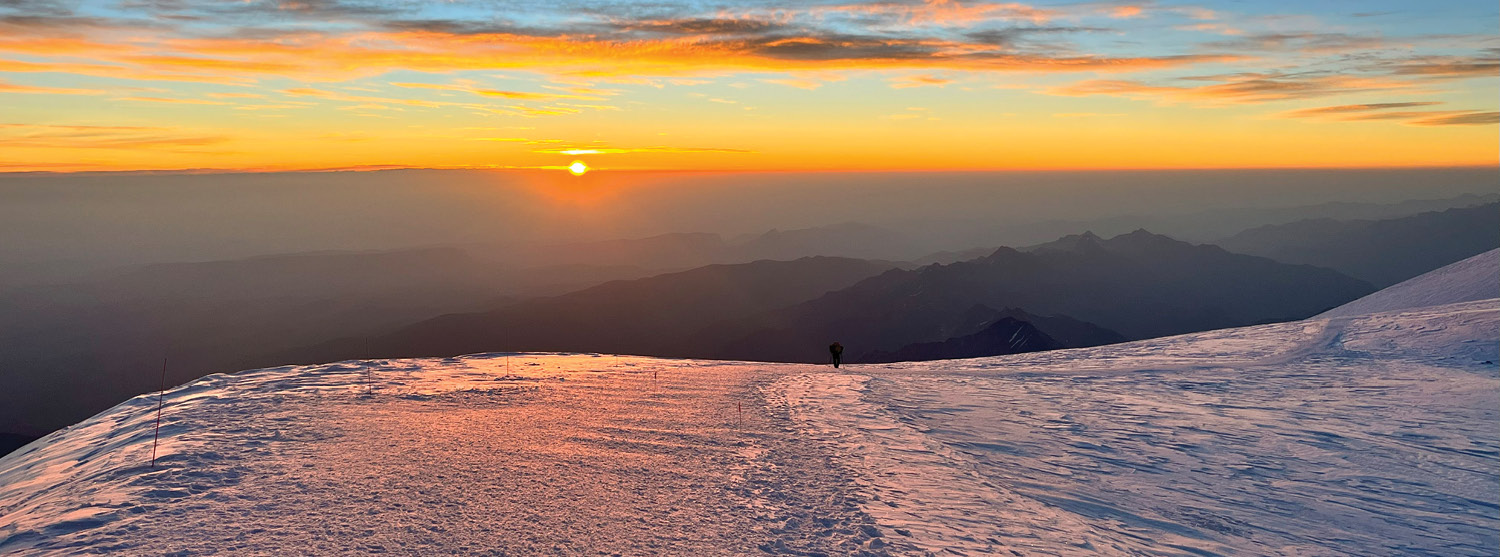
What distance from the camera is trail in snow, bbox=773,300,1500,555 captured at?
27.5ft

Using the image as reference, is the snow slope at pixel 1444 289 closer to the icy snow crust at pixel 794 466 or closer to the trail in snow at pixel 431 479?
the icy snow crust at pixel 794 466

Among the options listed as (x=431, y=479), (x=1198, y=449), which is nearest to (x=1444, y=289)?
(x=1198, y=449)

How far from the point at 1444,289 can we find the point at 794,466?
32649 mm

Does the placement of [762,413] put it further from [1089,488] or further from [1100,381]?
[1100,381]

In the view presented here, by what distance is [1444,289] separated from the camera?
29.6m

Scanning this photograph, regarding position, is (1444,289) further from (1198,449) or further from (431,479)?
(431,479)

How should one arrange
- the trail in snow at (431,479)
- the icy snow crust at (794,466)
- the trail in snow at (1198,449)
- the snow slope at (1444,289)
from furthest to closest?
the snow slope at (1444,289), the trail in snow at (1198,449), the icy snow crust at (794,466), the trail in snow at (431,479)

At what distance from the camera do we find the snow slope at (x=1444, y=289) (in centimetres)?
2769

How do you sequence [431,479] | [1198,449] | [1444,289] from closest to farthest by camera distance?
1. [431,479]
2. [1198,449]
3. [1444,289]

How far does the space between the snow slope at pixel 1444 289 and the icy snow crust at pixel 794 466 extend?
12227 mm

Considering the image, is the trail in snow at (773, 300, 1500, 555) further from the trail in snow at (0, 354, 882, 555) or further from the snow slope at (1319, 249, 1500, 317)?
the snow slope at (1319, 249, 1500, 317)

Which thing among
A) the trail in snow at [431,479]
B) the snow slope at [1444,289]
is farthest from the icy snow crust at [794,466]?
the snow slope at [1444,289]

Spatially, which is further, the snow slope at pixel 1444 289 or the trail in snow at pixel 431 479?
the snow slope at pixel 1444 289

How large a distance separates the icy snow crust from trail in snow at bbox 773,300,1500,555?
2.3 inches
